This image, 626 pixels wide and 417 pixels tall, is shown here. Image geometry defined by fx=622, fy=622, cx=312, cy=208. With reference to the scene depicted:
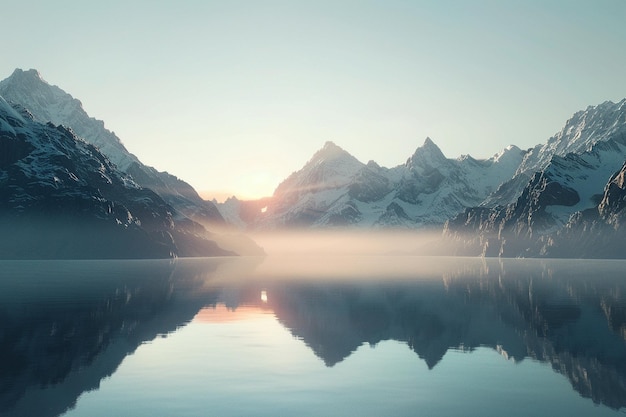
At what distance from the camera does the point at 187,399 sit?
33.7 meters

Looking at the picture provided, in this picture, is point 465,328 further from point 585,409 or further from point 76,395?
point 76,395

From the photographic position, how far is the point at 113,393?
3475cm

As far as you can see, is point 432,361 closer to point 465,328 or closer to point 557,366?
point 557,366

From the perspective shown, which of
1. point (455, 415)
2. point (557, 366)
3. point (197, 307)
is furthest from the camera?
point (197, 307)

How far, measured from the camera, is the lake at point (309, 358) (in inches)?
1297

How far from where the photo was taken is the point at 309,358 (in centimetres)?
4644

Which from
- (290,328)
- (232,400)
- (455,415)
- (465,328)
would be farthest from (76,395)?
(465,328)

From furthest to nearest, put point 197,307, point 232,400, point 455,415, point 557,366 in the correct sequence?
1. point 197,307
2. point 557,366
3. point 232,400
4. point 455,415

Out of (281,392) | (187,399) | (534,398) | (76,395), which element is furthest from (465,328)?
(76,395)

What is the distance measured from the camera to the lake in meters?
32.9

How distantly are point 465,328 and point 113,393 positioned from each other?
38042mm

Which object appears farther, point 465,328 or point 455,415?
point 465,328

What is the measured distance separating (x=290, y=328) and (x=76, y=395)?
3105 cm

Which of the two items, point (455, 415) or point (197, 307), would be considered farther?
point (197, 307)
